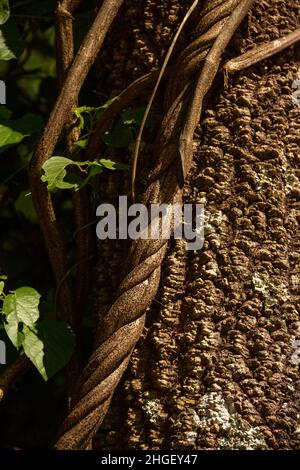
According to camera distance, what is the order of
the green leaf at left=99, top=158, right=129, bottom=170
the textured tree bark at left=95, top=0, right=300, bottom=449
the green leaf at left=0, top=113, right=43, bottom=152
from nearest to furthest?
the textured tree bark at left=95, top=0, right=300, bottom=449 → the green leaf at left=99, top=158, right=129, bottom=170 → the green leaf at left=0, top=113, right=43, bottom=152

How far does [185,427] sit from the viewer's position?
3.78 feet

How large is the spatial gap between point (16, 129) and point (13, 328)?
1.22 feet

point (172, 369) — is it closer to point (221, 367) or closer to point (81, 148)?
point (221, 367)

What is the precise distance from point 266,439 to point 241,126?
46 centimetres

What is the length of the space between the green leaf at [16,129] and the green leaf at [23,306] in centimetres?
27

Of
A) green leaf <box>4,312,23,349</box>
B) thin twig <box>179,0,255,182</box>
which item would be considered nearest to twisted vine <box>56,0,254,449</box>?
thin twig <box>179,0,255,182</box>

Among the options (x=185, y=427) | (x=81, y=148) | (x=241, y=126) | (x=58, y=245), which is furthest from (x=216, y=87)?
(x=185, y=427)

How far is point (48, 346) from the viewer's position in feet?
4.15

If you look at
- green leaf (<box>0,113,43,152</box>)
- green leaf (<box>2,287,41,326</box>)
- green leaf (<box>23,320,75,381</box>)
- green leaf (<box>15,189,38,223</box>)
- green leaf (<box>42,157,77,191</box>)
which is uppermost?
green leaf (<box>0,113,43,152</box>)

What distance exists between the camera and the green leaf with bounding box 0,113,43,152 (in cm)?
140

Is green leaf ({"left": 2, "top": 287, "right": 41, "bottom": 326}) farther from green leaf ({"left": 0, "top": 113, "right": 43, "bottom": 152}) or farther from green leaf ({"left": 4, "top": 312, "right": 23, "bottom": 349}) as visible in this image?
green leaf ({"left": 0, "top": 113, "right": 43, "bottom": 152})

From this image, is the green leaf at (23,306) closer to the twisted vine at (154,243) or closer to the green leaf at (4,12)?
the twisted vine at (154,243)

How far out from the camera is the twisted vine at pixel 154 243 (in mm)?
1192

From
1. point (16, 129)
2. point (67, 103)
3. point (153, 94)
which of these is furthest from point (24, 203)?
point (153, 94)
